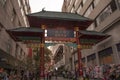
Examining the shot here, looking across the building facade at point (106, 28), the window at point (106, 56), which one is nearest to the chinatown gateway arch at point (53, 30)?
the building facade at point (106, 28)

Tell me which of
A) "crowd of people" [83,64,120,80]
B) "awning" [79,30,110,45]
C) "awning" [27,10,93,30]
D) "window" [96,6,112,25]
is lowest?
"crowd of people" [83,64,120,80]

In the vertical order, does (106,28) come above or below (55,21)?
above

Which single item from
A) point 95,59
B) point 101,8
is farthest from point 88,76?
point 101,8

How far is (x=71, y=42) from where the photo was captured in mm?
15164

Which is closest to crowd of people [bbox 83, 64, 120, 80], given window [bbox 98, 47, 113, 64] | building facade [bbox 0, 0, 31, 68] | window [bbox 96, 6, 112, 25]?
window [bbox 98, 47, 113, 64]

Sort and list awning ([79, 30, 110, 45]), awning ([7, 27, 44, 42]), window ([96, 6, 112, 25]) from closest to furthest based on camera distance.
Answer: awning ([7, 27, 44, 42]) < awning ([79, 30, 110, 45]) < window ([96, 6, 112, 25])

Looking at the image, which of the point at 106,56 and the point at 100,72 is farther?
the point at 106,56

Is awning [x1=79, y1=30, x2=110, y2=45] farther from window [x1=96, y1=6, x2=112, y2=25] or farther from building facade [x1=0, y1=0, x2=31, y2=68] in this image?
building facade [x1=0, y1=0, x2=31, y2=68]

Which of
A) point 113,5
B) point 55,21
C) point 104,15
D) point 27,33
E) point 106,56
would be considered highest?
point 113,5

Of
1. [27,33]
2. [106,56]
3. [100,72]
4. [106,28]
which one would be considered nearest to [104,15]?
[106,28]

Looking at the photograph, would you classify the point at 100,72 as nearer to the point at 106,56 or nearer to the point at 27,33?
the point at 106,56

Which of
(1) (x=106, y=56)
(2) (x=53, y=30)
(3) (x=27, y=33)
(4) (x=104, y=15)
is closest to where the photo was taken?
(2) (x=53, y=30)

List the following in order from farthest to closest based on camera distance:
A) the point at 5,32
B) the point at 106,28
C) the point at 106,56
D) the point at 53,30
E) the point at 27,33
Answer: the point at 5,32, the point at 106,56, the point at 106,28, the point at 27,33, the point at 53,30

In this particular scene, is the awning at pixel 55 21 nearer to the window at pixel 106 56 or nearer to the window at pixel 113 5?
the window at pixel 113 5
